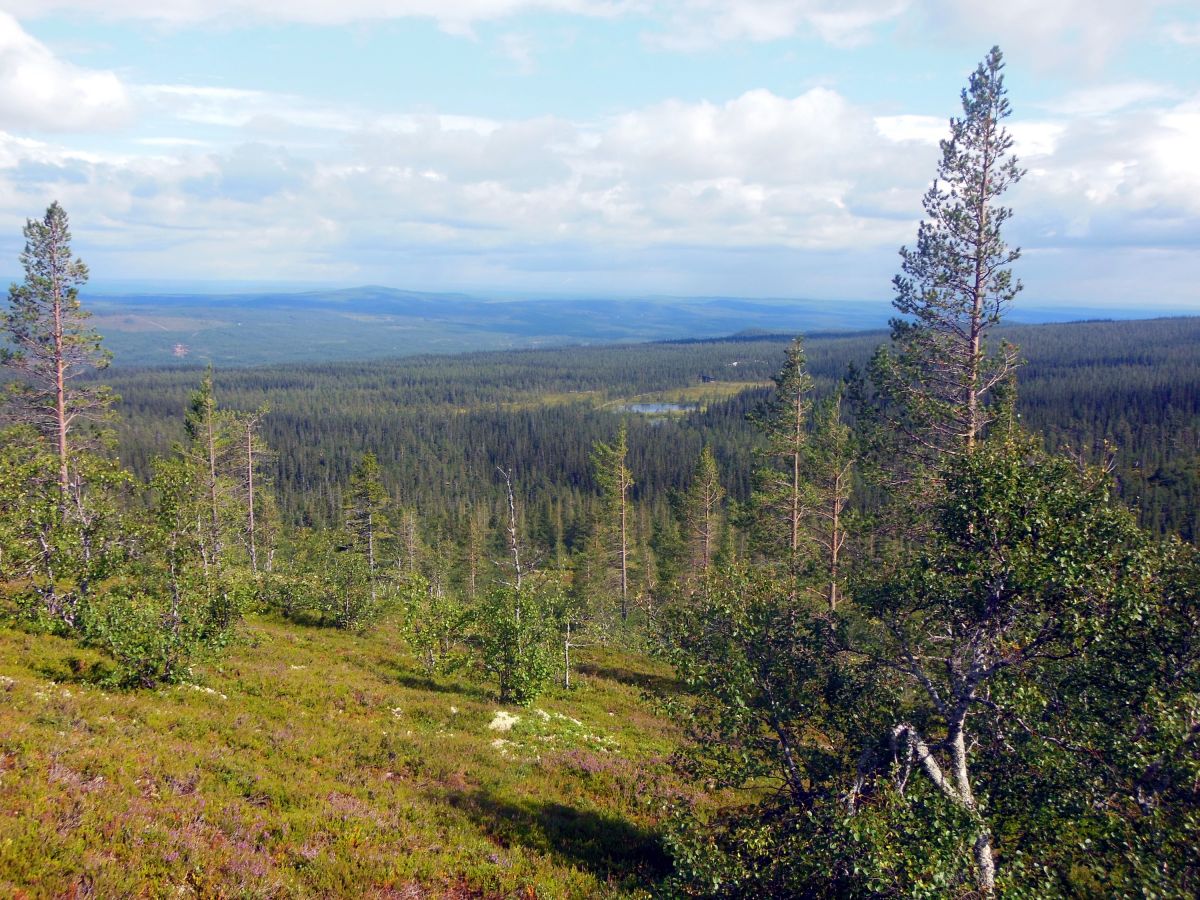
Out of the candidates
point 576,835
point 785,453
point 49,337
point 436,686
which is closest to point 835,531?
point 785,453

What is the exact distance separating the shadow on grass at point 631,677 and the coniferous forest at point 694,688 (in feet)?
1.29

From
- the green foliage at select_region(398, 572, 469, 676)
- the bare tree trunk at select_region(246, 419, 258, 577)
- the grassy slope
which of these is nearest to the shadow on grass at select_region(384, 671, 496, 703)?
the green foliage at select_region(398, 572, 469, 676)

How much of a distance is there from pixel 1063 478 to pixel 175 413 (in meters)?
202

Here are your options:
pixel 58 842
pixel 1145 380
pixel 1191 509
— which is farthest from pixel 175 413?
pixel 1145 380

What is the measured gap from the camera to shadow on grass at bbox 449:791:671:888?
44.3 ft

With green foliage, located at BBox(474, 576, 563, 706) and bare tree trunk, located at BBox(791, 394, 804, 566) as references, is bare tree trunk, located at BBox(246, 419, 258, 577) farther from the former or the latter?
bare tree trunk, located at BBox(791, 394, 804, 566)

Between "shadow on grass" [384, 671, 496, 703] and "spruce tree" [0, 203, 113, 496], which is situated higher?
"spruce tree" [0, 203, 113, 496]

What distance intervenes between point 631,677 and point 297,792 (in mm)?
25103

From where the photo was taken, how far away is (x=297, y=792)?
13.9 metres

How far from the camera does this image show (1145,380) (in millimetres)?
150750

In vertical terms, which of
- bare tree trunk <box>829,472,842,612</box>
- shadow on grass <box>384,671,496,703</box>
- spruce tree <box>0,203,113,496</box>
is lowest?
shadow on grass <box>384,671,496,703</box>

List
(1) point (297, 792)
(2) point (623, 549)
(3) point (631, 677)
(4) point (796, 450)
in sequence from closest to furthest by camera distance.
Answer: (1) point (297, 792) → (4) point (796, 450) → (3) point (631, 677) → (2) point (623, 549)

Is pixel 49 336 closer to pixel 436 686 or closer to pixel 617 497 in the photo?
pixel 436 686

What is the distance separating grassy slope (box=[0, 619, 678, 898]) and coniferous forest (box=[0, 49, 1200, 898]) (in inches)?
3.5
